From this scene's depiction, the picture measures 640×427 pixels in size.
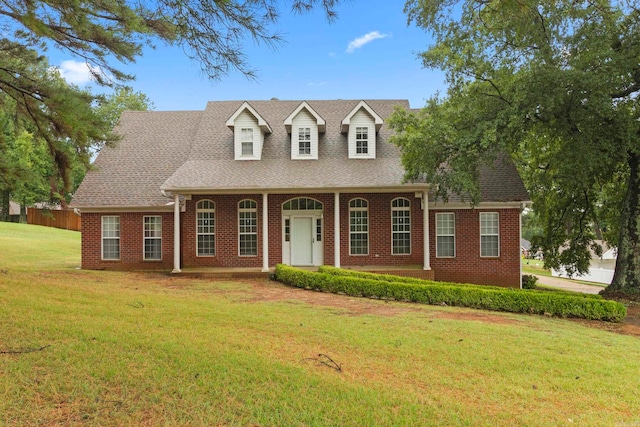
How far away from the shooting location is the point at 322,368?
557cm

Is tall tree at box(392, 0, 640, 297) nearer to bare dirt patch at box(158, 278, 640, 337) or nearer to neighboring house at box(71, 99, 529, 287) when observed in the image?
neighboring house at box(71, 99, 529, 287)

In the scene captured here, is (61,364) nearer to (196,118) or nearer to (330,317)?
(330,317)

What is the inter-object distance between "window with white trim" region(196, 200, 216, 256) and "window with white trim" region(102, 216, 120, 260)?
3.26 meters

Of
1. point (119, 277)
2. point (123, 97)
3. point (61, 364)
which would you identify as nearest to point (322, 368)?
point (61, 364)

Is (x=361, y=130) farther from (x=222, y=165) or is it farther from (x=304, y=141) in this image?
(x=222, y=165)

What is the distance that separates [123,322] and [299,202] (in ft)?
33.2

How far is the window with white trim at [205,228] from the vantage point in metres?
17.0

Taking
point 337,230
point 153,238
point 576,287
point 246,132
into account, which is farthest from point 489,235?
point 576,287

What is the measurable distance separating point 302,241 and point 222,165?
174 inches

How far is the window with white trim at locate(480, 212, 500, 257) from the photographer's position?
54.9ft

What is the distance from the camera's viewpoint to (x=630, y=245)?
14719 mm

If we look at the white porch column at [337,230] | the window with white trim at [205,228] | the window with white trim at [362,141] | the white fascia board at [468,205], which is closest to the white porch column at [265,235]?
the window with white trim at [205,228]

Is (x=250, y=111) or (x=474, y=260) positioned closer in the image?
(x=474, y=260)

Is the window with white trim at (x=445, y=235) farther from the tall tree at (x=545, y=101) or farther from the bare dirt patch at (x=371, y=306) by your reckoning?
the bare dirt patch at (x=371, y=306)
